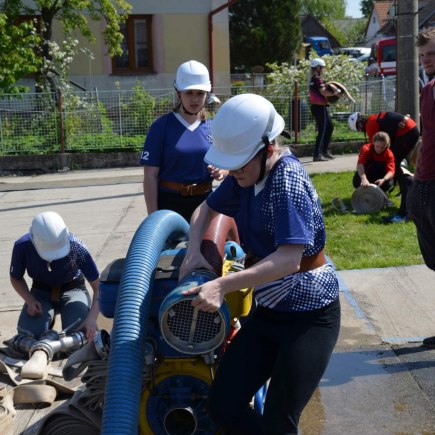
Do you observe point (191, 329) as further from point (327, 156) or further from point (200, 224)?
point (327, 156)

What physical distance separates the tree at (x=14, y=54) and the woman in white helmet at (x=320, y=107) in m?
5.82

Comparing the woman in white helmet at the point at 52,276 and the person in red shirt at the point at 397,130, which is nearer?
the woman in white helmet at the point at 52,276

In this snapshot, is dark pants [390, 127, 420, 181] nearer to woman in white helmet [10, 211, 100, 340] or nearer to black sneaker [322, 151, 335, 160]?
woman in white helmet [10, 211, 100, 340]

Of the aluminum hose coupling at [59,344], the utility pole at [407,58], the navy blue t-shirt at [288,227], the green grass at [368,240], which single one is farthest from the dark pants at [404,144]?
the navy blue t-shirt at [288,227]

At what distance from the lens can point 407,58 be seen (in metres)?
9.86

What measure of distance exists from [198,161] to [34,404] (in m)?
1.77

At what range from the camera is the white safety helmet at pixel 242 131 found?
2.87 metres

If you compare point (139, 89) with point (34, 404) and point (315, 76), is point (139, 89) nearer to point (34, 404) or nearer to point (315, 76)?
point (315, 76)

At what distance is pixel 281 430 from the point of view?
2910mm

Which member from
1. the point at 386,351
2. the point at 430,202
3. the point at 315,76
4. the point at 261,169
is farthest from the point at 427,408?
the point at 315,76

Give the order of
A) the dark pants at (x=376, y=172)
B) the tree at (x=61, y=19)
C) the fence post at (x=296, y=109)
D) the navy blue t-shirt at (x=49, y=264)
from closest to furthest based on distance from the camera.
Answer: the navy blue t-shirt at (x=49, y=264) < the dark pants at (x=376, y=172) < the fence post at (x=296, y=109) < the tree at (x=61, y=19)

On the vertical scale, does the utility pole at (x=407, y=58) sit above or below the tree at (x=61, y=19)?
below

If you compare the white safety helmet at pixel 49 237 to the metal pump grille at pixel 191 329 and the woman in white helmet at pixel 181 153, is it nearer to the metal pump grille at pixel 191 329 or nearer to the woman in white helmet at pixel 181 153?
the woman in white helmet at pixel 181 153

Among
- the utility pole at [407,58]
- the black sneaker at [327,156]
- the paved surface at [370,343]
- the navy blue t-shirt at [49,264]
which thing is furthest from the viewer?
the black sneaker at [327,156]
